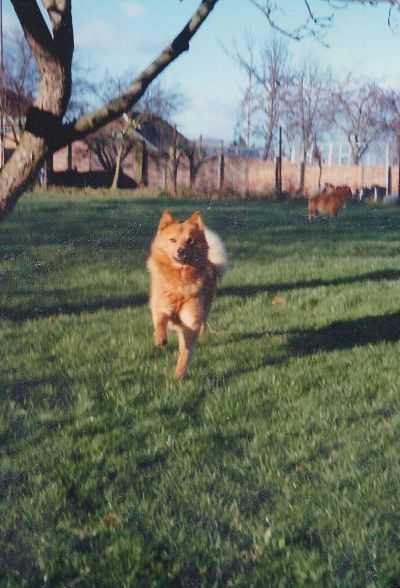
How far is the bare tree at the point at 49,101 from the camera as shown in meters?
5.41

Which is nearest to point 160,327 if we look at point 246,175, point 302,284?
point 302,284

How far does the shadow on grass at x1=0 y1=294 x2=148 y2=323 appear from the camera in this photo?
22.8 feet

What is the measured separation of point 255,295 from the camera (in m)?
8.09

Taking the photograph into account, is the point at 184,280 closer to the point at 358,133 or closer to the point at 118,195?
the point at 118,195

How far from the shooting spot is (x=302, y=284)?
29.1 ft

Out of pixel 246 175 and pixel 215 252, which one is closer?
pixel 215 252

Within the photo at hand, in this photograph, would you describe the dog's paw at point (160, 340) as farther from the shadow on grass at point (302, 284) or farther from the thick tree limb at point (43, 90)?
the shadow on grass at point (302, 284)

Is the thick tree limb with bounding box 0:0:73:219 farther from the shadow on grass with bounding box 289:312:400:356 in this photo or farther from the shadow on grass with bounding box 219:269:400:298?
the shadow on grass with bounding box 219:269:400:298

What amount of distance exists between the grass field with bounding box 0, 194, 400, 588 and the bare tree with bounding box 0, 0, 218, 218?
54.5 inches

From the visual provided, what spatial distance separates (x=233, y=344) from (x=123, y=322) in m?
1.26

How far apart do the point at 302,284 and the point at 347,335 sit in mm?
2573

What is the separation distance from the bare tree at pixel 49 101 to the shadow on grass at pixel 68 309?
1460 mm

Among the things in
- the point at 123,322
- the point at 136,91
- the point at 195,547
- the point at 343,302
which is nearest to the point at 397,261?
the point at 343,302

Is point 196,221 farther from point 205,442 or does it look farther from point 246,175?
point 246,175
